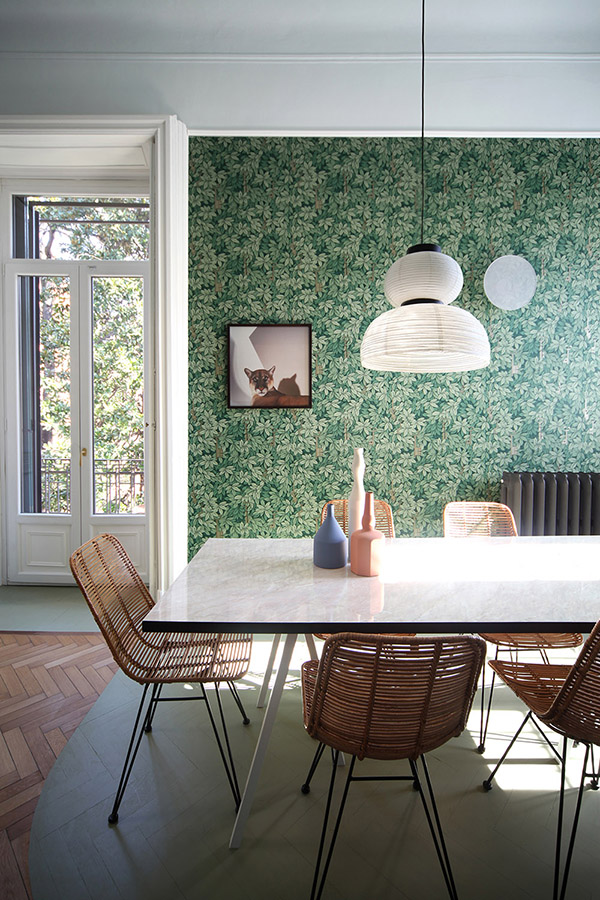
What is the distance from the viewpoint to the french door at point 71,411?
12.7ft

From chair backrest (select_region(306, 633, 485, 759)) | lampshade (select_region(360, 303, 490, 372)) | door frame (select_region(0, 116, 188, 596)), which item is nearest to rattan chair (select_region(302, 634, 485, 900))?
chair backrest (select_region(306, 633, 485, 759))

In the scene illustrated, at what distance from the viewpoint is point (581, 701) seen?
1379 mm

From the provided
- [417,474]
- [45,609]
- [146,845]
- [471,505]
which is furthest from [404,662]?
[45,609]

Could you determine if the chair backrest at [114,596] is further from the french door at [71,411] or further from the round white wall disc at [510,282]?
the round white wall disc at [510,282]

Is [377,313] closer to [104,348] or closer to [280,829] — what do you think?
[104,348]

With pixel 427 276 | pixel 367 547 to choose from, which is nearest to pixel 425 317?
pixel 427 276

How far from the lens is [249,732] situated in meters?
2.16

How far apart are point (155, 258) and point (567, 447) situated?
3.07 meters

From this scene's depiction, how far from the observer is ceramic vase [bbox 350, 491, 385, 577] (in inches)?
68.9

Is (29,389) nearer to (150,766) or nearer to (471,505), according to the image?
(150,766)

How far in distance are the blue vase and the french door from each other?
239 centimetres

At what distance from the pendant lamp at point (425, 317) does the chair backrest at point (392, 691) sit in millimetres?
941

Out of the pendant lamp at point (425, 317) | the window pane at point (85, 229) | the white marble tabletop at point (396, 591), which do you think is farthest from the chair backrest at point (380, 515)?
the window pane at point (85, 229)

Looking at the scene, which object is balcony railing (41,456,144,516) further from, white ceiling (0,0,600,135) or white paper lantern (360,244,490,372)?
white paper lantern (360,244,490,372)
